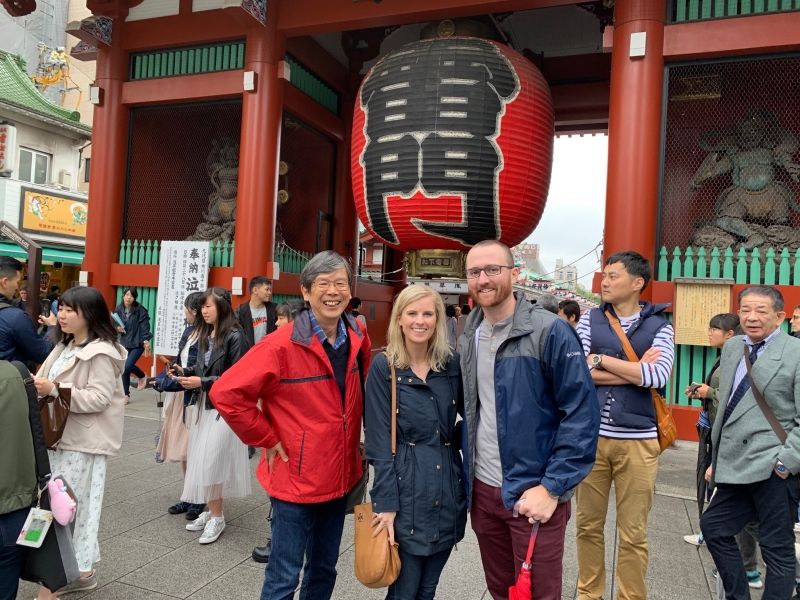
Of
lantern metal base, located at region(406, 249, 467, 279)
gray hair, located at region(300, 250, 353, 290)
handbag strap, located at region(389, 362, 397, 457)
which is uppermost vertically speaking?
lantern metal base, located at region(406, 249, 467, 279)

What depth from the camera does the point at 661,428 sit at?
282 centimetres

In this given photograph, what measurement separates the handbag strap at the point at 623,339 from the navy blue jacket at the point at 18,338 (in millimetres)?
3252

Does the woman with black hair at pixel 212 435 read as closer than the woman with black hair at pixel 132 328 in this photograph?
Yes

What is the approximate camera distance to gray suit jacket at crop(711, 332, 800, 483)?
255cm

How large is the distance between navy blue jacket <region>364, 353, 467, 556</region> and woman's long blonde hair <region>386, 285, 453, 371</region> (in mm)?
37

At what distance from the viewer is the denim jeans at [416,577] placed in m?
2.09

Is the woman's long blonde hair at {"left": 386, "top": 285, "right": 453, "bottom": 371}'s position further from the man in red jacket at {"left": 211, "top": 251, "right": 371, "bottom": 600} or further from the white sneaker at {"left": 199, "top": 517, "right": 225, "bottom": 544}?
the white sneaker at {"left": 199, "top": 517, "right": 225, "bottom": 544}

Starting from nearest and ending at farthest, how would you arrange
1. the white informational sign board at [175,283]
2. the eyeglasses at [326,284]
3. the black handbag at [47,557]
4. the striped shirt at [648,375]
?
1. the black handbag at [47,557]
2. the eyeglasses at [326,284]
3. the striped shirt at [648,375]
4. the white informational sign board at [175,283]

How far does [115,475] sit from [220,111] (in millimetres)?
7593

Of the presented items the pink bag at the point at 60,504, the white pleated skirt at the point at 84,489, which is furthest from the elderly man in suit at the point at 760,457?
the white pleated skirt at the point at 84,489

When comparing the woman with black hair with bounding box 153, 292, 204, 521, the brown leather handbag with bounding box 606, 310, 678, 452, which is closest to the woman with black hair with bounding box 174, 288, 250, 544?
the woman with black hair with bounding box 153, 292, 204, 521

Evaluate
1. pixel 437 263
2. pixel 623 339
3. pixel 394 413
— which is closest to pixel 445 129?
pixel 437 263

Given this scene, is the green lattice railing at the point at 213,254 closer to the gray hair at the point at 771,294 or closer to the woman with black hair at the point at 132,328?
the woman with black hair at the point at 132,328

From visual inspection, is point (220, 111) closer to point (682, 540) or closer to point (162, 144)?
point (162, 144)
